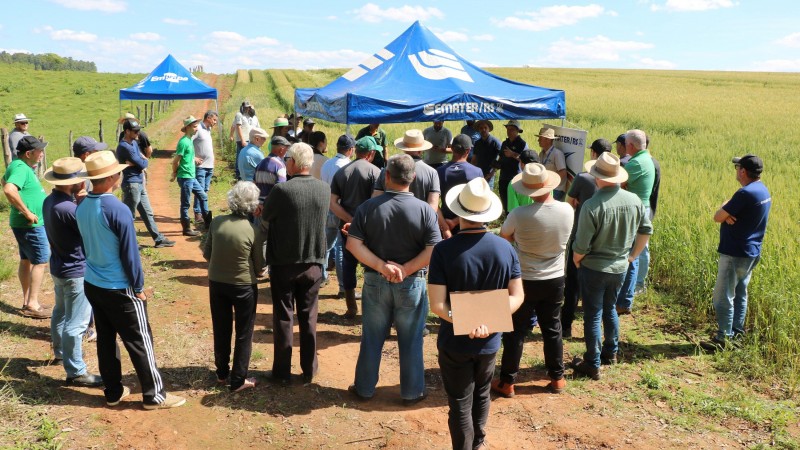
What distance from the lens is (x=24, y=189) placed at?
5648 millimetres

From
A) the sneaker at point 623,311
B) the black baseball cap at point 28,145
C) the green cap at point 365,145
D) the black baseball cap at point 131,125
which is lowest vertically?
the sneaker at point 623,311

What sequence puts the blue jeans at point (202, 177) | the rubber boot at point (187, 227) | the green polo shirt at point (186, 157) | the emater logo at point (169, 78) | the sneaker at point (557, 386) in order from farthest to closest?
the emater logo at point (169, 78) < the blue jeans at point (202, 177) < the rubber boot at point (187, 227) < the green polo shirt at point (186, 157) < the sneaker at point (557, 386)

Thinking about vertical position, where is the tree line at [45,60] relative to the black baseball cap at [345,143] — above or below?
above

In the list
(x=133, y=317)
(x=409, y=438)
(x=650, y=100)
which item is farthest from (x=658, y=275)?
(x=650, y=100)

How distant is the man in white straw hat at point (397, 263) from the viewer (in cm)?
420

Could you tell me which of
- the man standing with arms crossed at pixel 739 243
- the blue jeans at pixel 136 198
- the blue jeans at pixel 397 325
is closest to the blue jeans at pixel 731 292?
the man standing with arms crossed at pixel 739 243

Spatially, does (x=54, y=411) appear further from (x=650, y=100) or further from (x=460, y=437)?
(x=650, y=100)

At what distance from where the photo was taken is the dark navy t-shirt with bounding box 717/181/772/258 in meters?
5.28

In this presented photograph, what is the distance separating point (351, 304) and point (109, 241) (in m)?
2.75

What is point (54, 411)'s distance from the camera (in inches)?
171

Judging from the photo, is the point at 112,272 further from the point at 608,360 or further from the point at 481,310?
the point at 608,360

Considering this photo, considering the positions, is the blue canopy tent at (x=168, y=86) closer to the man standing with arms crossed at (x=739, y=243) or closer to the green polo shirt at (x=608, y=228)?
the green polo shirt at (x=608, y=228)

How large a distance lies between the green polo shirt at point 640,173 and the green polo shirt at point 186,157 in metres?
6.19

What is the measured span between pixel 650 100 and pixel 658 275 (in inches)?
1069
